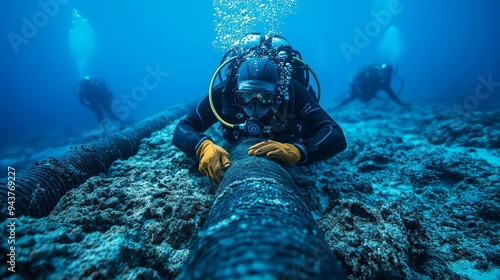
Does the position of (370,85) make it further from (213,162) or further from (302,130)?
(213,162)

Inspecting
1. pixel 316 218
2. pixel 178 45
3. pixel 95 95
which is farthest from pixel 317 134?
pixel 178 45

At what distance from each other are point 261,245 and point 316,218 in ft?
5.34

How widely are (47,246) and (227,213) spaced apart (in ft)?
2.83

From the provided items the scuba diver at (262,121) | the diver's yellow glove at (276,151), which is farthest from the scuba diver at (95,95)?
the diver's yellow glove at (276,151)

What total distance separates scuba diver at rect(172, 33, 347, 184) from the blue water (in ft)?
159

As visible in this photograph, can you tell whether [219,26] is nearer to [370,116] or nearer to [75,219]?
[75,219]

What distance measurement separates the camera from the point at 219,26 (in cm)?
786

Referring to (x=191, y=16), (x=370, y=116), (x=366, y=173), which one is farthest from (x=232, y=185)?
(x=191, y=16)

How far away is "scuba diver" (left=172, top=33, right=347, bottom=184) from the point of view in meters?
2.61

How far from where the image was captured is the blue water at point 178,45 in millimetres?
56875

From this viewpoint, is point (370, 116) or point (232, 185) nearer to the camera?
point (232, 185)

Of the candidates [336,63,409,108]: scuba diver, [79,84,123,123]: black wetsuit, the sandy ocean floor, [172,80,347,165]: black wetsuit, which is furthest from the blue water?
the sandy ocean floor

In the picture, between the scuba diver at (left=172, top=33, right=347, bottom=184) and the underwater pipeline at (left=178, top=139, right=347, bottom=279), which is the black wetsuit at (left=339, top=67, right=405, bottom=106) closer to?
the scuba diver at (left=172, top=33, right=347, bottom=184)

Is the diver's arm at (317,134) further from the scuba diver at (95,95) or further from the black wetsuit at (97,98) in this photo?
the black wetsuit at (97,98)
